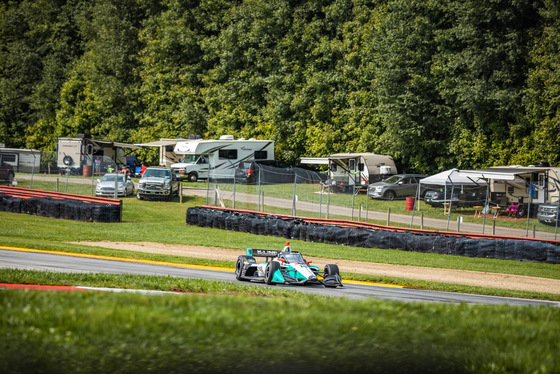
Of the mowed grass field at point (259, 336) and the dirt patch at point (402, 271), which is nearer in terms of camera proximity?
the mowed grass field at point (259, 336)

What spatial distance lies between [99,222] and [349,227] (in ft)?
35.1

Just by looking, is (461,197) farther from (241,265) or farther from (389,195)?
(241,265)

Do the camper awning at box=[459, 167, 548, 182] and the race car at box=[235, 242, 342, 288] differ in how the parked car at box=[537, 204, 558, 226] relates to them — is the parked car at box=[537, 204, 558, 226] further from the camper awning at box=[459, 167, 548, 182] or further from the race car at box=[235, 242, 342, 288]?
the race car at box=[235, 242, 342, 288]

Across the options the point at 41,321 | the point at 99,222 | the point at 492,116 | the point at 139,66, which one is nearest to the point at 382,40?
the point at 492,116

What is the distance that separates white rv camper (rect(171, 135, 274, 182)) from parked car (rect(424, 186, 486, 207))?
711 inches

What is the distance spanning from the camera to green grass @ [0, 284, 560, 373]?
4.02m

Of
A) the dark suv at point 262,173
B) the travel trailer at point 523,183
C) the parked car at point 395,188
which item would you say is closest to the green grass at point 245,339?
the dark suv at point 262,173

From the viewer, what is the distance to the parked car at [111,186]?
31.9 metres

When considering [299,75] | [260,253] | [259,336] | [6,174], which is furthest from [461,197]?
[299,75]

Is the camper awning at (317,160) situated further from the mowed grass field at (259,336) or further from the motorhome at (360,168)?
the mowed grass field at (259,336)

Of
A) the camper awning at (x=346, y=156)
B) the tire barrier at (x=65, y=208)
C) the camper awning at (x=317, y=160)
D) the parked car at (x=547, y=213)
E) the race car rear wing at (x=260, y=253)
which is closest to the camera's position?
the race car rear wing at (x=260, y=253)

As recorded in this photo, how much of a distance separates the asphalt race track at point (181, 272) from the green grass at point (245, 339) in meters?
6.28

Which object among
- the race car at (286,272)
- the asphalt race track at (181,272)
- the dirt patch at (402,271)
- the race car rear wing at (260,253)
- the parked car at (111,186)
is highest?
the parked car at (111,186)

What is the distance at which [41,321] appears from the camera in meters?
4.31
